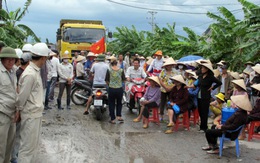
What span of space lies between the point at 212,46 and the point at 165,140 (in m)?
7.88

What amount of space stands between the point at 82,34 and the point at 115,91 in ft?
38.3

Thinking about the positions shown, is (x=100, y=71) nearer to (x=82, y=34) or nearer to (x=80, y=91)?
(x=80, y=91)

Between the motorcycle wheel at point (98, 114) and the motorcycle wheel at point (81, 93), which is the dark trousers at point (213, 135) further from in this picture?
the motorcycle wheel at point (81, 93)

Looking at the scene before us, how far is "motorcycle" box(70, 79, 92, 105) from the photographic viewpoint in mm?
11703

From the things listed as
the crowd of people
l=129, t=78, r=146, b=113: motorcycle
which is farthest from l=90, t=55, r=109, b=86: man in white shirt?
l=129, t=78, r=146, b=113: motorcycle

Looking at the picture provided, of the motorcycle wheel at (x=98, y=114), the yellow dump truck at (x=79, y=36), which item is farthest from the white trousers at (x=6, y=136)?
the yellow dump truck at (x=79, y=36)

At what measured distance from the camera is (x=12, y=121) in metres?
5.00

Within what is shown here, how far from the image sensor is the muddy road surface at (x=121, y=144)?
6434 millimetres

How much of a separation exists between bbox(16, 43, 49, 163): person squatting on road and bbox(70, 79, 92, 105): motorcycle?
6.82m

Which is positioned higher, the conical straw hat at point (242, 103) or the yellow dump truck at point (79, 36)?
the yellow dump truck at point (79, 36)

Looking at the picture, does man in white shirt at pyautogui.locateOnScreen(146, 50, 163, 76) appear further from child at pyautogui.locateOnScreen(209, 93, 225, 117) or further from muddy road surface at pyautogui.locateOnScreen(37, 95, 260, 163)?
child at pyautogui.locateOnScreen(209, 93, 225, 117)

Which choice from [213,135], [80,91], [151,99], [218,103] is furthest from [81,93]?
[213,135]

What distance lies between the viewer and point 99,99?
943 cm

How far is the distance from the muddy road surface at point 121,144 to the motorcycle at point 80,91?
207cm
